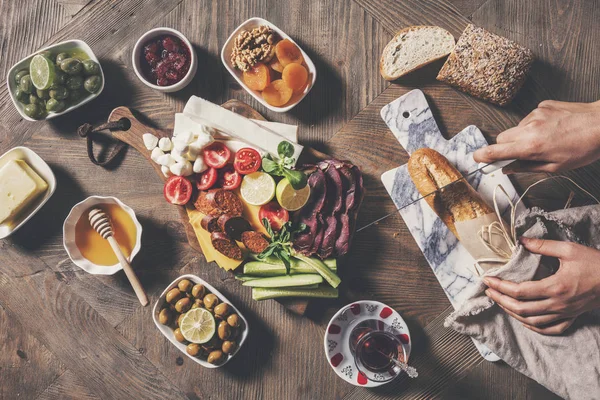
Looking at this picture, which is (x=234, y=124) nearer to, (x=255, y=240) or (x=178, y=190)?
(x=178, y=190)

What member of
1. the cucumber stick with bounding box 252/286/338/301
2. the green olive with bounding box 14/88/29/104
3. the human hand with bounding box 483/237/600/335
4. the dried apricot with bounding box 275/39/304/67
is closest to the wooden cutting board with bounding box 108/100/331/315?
the cucumber stick with bounding box 252/286/338/301

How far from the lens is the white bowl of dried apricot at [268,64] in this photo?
2014 mm

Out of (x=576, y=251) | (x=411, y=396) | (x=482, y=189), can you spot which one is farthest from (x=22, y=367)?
(x=576, y=251)

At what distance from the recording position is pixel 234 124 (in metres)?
2.00

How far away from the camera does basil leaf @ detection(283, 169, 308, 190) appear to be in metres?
1.83

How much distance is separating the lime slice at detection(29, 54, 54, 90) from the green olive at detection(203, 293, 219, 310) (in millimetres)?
1160

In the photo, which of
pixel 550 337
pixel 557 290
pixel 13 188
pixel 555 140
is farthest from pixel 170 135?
pixel 550 337

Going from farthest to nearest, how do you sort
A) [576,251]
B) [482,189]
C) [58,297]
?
1. [58,297]
2. [482,189]
3. [576,251]

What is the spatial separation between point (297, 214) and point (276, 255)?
0.20 metres

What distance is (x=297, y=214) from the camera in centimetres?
201

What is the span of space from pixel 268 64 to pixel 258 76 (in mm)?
90

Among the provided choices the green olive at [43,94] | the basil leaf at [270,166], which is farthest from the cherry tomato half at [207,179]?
the green olive at [43,94]

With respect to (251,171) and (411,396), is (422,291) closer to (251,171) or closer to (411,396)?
(411,396)

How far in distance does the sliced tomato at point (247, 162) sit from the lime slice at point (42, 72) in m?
0.90
